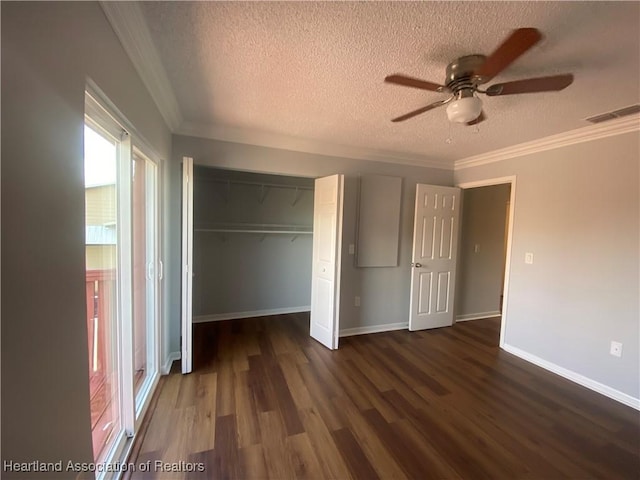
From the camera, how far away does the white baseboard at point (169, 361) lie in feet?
8.42

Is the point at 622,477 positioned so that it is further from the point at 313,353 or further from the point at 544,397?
the point at 313,353

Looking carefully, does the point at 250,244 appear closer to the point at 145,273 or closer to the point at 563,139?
the point at 145,273

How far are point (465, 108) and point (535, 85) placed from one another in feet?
1.12

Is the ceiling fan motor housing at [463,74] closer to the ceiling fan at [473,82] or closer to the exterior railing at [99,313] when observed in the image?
the ceiling fan at [473,82]

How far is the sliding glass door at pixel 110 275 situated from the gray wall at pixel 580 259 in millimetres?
3724

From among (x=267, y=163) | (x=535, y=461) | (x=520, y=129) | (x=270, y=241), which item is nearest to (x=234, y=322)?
(x=270, y=241)

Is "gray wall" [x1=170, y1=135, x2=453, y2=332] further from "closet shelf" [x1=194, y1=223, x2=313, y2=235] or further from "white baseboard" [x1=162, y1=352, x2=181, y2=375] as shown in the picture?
"closet shelf" [x1=194, y1=223, x2=313, y2=235]

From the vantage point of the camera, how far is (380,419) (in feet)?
6.68

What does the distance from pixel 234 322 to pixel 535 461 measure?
11.2ft

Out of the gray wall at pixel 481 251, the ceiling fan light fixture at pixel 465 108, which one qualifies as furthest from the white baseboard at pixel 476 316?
the ceiling fan light fixture at pixel 465 108

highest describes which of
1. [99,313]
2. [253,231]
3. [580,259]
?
[253,231]

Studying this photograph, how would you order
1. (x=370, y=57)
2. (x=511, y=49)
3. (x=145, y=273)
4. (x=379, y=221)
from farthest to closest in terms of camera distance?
(x=379, y=221), (x=145, y=273), (x=370, y=57), (x=511, y=49)

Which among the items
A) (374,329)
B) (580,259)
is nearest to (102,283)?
(374,329)

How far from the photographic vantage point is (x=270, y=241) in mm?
4328
